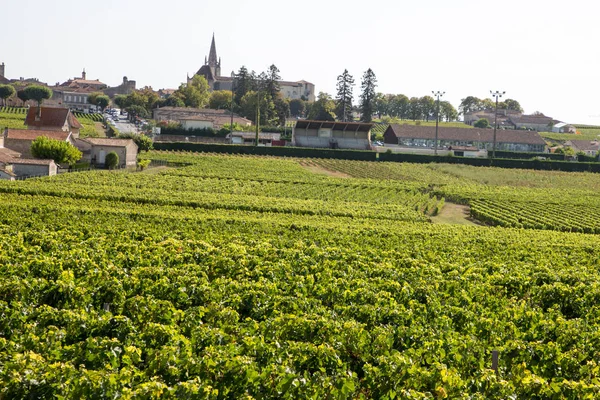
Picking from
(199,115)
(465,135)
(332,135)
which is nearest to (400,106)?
(465,135)

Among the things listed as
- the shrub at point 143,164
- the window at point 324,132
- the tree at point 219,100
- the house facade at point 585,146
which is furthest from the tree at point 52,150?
the house facade at point 585,146

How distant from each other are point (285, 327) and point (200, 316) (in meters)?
2.18

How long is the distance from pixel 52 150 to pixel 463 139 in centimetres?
7621

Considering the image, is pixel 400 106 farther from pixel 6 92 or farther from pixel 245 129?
pixel 6 92

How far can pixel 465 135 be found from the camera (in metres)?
121

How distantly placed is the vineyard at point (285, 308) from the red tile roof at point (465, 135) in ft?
255

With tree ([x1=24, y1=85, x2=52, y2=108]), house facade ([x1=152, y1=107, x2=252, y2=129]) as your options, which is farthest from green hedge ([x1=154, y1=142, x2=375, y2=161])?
tree ([x1=24, y1=85, x2=52, y2=108])

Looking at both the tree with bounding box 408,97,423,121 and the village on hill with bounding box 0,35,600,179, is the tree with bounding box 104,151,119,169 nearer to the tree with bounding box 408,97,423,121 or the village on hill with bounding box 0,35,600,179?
the village on hill with bounding box 0,35,600,179

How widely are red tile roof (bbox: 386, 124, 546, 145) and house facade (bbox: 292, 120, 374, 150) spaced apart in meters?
15.7

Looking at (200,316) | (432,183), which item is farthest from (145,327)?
(432,183)

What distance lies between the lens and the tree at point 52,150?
6525 cm

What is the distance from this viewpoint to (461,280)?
22391 mm

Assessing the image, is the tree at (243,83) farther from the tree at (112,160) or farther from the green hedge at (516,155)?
the tree at (112,160)

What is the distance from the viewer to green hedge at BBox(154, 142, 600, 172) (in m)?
92.2
